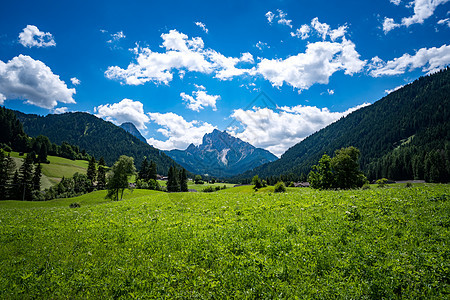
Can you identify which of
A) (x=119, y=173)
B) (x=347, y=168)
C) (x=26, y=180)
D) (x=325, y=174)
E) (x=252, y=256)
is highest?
(x=347, y=168)

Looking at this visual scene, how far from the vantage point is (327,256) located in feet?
25.4

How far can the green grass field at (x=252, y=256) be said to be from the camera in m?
6.38

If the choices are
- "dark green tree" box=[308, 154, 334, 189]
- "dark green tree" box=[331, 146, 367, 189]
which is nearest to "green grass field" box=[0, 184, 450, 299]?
"dark green tree" box=[331, 146, 367, 189]

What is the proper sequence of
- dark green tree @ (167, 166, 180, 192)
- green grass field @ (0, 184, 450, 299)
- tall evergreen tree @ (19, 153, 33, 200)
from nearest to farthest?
green grass field @ (0, 184, 450, 299)
tall evergreen tree @ (19, 153, 33, 200)
dark green tree @ (167, 166, 180, 192)

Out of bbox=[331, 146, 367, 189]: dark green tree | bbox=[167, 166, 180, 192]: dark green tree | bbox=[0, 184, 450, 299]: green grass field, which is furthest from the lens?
bbox=[167, 166, 180, 192]: dark green tree

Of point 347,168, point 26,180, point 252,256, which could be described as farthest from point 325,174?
point 26,180

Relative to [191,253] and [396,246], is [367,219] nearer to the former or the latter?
[396,246]

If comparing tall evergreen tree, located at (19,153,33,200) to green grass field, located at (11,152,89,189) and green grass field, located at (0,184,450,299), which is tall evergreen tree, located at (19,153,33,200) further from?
green grass field, located at (0,184,450,299)

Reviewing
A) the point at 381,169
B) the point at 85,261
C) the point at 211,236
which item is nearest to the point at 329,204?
the point at 211,236

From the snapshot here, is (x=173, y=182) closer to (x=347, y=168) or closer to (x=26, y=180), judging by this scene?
(x=26, y=180)

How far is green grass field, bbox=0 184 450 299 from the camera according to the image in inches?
251

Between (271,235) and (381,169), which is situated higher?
(381,169)

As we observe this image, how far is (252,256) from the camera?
8.21 m

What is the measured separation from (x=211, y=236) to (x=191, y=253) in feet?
5.24
